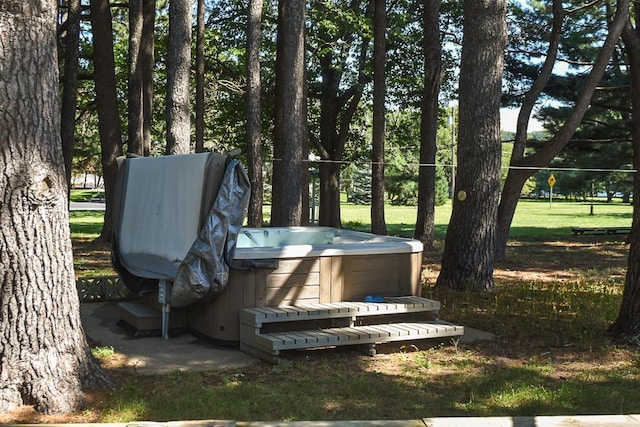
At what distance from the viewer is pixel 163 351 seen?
6.37 metres

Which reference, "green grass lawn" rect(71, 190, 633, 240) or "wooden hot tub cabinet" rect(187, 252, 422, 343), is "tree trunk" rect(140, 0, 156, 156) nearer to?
"green grass lawn" rect(71, 190, 633, 240)

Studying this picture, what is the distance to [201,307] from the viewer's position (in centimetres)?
686

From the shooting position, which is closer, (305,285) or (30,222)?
(30,222)

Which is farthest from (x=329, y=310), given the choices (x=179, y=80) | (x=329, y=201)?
(x=329, y=201)

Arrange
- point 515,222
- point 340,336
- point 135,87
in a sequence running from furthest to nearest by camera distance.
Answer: point 515,222 < point 135,87 < point 340,336

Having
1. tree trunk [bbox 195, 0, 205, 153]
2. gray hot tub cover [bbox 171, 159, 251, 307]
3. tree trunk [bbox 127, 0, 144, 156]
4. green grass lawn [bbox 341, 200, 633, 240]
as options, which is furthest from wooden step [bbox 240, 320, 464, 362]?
green grass lawn [bbox 341, 200, 633, 240]

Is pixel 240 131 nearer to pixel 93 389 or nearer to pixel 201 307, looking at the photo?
pixel 201 307

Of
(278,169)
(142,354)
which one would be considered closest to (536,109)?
(278,169)

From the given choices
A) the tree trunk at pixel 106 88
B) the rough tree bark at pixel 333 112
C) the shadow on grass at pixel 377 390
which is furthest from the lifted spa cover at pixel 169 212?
the rough tree bark at pixel 333 112

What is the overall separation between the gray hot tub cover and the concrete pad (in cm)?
39

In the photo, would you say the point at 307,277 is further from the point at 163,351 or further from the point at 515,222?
the point at 515,222

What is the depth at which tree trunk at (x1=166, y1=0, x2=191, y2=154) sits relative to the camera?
12.5 metres

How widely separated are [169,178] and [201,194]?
706 mm

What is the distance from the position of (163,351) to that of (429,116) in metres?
10.0
